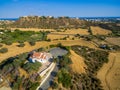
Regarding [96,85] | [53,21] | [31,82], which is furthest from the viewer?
[53,21]

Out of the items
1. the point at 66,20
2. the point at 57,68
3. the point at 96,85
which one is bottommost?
the point at 66,20

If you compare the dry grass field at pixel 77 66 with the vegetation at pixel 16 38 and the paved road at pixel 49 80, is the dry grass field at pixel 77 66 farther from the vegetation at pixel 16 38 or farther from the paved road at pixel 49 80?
the vegetation at pixel 16 38

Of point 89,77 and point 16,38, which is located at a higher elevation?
point 89,77

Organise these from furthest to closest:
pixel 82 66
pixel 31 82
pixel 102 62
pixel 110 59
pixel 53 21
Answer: pixel 53 21 → pixel 110 59 → pixel 102 62 → pixel 82 66 → pixel 31 82

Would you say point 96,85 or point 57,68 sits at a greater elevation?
point 57,68

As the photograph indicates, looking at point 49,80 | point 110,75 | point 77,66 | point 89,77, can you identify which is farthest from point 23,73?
point 110,75

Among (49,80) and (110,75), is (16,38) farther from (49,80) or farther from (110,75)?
(49,80)

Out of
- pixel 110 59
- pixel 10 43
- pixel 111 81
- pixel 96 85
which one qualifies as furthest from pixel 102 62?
pixel 10 43

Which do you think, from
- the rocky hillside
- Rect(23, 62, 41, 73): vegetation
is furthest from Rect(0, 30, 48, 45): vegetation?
the rocky hillside

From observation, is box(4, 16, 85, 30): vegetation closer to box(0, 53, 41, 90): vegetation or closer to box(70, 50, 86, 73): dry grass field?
box(70, 50, 86, 73): dry grass field

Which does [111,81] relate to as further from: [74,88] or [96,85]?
[74,88]
